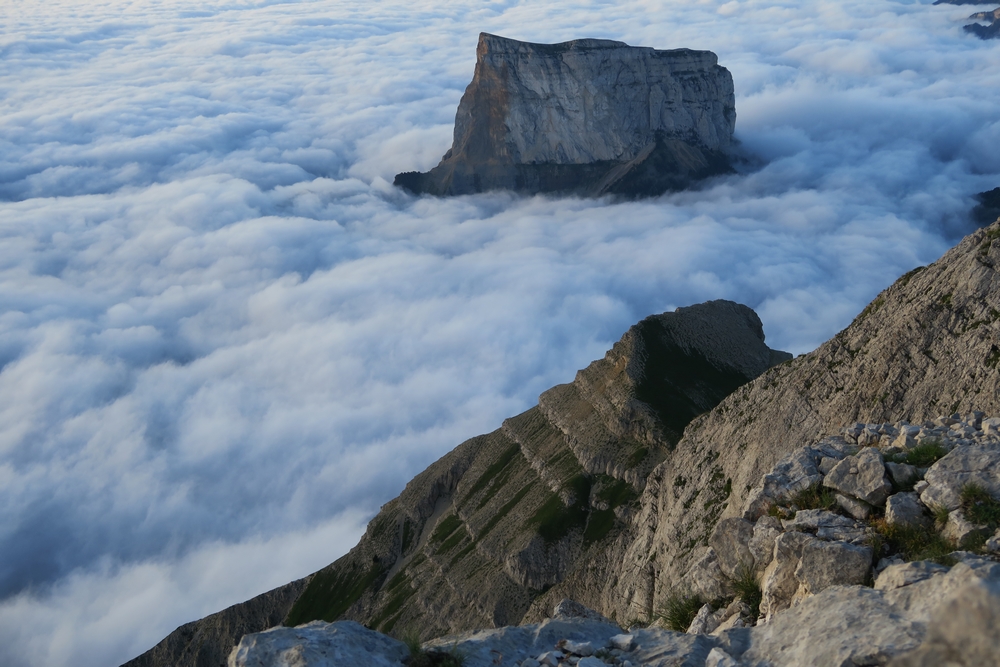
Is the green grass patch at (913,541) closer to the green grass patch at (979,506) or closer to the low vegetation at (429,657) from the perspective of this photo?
the green grass patch at (979,506)

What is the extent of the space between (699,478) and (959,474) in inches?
1104

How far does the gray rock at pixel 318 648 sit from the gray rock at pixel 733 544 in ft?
24.6

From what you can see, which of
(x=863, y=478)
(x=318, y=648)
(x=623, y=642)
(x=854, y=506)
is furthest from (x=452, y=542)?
(x=318, y=648)

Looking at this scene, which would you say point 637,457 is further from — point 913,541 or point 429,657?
point 429,657

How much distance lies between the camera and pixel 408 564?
83.2m

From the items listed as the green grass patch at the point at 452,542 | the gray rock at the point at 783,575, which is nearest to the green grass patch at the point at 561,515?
the green grass patch at the point at 452,542

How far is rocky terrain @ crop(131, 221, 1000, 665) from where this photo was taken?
50.2 feet

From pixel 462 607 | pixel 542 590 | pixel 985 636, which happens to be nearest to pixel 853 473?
pixel 985 636

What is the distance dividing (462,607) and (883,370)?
1806 inches

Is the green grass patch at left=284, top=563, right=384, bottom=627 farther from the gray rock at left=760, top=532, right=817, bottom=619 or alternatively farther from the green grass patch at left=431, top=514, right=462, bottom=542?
the gray rock at left=760, top=532, right=817, bottom=619

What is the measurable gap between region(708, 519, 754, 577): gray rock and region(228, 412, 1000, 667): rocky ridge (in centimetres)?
3

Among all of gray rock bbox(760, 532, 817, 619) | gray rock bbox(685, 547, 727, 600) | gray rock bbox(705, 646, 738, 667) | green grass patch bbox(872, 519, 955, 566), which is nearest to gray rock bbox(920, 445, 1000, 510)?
green grass patch bbox(872, 519, 955, 566)

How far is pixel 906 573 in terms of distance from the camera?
12203mm

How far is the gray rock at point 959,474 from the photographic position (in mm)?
14258
